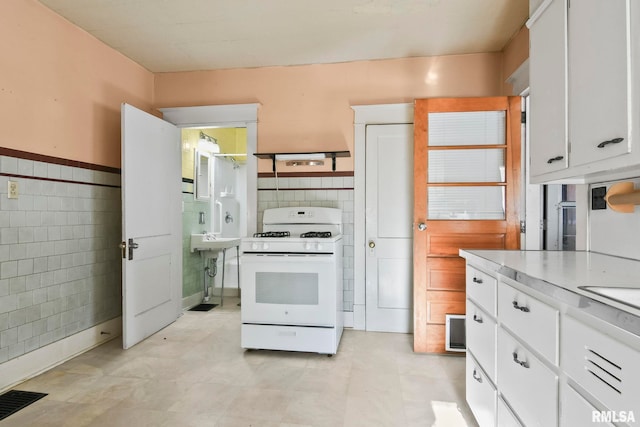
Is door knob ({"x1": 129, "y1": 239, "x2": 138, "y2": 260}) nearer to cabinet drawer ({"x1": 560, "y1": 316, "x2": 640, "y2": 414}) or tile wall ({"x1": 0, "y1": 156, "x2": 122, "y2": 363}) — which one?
tile wall ({"x1": 0, "y1": 156, "x2": 122, "y2": 363})

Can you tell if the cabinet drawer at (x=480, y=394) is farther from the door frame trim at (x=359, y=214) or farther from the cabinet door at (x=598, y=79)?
the door frame trim at (x=359, y=214)

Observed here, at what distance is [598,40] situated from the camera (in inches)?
50.8

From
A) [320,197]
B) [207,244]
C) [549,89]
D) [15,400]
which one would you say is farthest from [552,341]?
[207,244]

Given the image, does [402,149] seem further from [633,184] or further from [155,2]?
[155,2]

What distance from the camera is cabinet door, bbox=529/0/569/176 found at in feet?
5.01

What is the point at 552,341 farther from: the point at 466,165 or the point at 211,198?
the point at 211,198

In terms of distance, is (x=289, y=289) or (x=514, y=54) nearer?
(x=289, y=289)

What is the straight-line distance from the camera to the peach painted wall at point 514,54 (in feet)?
8.32

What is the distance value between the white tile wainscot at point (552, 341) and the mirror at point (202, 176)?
338cm

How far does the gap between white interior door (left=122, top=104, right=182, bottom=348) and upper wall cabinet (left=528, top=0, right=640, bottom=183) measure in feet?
9.43

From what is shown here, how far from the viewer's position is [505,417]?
134cm

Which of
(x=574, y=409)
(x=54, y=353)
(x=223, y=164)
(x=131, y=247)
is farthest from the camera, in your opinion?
(x=223, y=164)

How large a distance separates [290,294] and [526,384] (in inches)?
67.7

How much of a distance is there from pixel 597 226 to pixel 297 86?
8.76 feet
